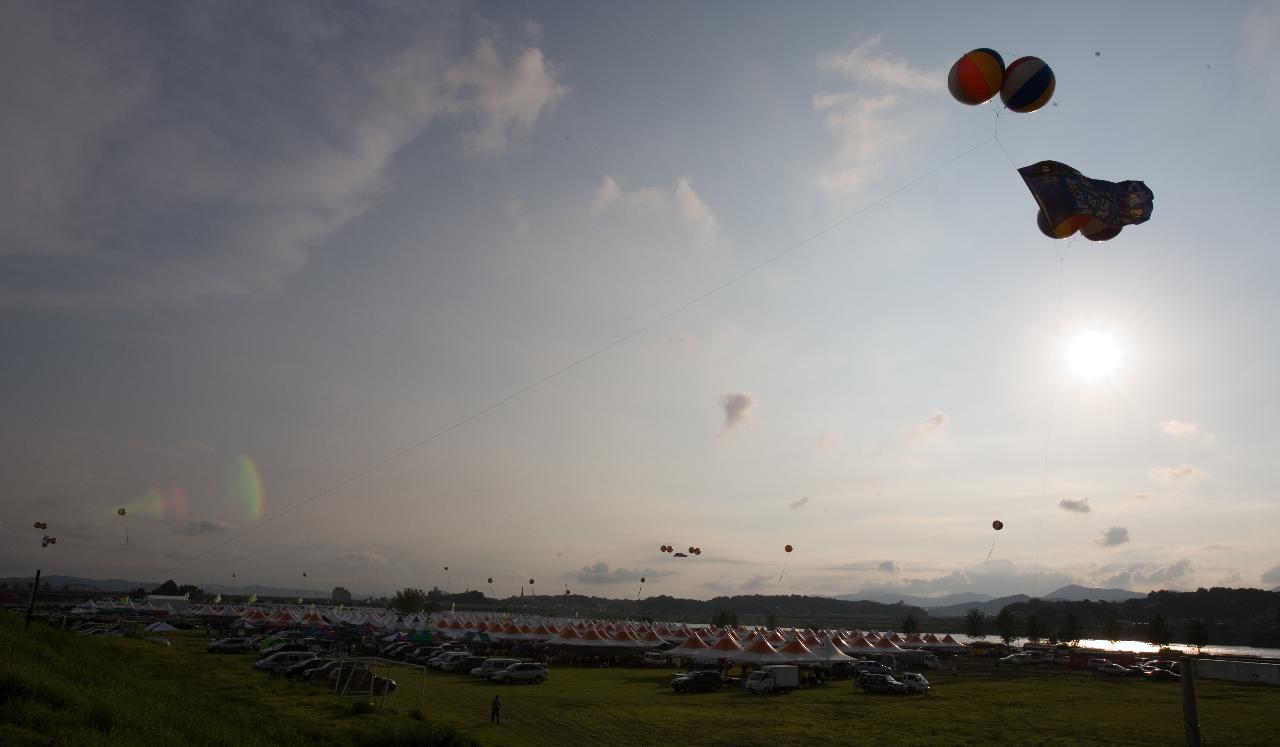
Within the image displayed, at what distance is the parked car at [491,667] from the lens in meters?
31.4

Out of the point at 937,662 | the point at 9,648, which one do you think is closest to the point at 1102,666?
the point at 937,662

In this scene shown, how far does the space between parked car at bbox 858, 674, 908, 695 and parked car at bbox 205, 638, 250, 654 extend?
1249 inches

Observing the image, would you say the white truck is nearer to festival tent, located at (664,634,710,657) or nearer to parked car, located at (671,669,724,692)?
parked car, located at (671,669,724,692)

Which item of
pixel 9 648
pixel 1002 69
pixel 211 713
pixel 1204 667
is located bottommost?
pixel 211 713

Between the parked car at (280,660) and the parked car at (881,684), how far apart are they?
77.4 feet

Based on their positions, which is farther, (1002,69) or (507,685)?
(507,685)

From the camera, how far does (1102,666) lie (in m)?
39.5

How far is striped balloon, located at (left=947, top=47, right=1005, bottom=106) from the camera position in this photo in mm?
14477

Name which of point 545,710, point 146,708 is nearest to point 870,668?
point 545,710

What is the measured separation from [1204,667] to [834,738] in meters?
10.7

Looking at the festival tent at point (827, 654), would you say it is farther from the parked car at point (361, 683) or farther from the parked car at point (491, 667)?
the parked car at point (361, 683)

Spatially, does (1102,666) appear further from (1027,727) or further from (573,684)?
(573,684)

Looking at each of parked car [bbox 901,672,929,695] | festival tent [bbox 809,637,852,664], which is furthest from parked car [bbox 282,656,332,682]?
parked car [bbox 901,672,929,695]

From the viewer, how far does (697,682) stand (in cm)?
2964
